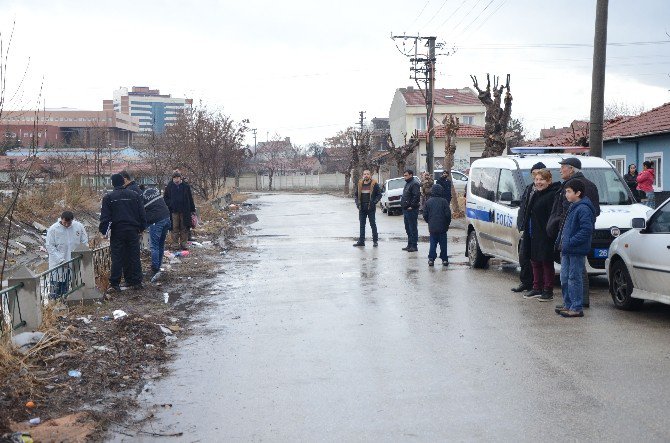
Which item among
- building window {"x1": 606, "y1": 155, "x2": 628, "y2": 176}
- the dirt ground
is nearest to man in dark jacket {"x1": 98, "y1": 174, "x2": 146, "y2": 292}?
the dirt ground

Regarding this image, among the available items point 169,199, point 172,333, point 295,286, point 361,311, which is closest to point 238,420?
point 172,333

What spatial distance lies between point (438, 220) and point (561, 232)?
16.7 feet

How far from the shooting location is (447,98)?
78062mm

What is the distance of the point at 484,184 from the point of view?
1441 centimetres

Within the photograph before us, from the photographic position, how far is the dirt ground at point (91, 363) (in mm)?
5758

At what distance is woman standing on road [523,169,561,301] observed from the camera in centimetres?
1034

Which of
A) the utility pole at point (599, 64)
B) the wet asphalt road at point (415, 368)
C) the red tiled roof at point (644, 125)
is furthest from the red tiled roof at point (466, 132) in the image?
the wet asphalt road at point (415, 368)

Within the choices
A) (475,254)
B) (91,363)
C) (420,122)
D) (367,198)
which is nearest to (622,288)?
(475,254)

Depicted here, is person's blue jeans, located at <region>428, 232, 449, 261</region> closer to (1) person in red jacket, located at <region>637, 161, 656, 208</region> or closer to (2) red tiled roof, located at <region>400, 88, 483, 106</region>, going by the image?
(1) person in red jacket, located at <region>637, 161, 656, 208</region>

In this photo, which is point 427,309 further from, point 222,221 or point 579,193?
point 222,221

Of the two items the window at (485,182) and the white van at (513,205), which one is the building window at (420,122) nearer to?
the window at (485,182)

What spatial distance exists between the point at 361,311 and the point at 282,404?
13.6 feet

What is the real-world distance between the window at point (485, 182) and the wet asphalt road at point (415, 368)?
207cm

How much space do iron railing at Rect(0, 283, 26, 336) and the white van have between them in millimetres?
7810
